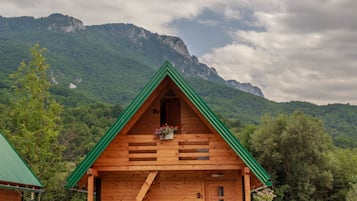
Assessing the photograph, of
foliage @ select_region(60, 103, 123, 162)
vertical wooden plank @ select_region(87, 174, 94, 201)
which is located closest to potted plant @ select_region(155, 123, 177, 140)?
vertical wooden plank @ select_region(87, 174, 94, 201)

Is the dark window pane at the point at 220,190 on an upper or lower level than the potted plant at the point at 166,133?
lower

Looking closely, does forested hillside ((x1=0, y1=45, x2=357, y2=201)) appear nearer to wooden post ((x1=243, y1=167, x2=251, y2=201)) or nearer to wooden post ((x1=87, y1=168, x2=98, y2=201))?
wooden post ((x1=243, y1=167, x2=251, y2=201))

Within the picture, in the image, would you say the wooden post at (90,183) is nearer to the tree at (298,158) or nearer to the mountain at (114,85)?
the tree at (298,158)

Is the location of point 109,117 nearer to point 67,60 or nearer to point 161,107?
point 161,107

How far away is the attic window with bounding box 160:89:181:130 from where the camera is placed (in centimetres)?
1819

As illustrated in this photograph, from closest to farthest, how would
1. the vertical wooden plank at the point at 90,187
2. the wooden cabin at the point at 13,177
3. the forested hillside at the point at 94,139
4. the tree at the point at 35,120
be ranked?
the vertical wooden plank at the point at 90,187 → the wooden cabin at the point at 13,177 → the tree at the point at 35,120 → the forested hillside at the point at 94,139

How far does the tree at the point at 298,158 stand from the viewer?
48875 mm

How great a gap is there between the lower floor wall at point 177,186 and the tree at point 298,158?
3265 centimetres

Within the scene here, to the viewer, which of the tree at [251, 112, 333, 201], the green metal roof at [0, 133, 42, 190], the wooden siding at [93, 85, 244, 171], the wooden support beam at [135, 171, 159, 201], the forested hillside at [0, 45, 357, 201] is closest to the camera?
the wooden support beam at [135, 171, 159, 201]

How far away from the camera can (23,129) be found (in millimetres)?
31391

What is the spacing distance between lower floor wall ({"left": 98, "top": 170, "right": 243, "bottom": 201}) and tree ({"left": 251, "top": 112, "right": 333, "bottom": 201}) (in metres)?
32.7

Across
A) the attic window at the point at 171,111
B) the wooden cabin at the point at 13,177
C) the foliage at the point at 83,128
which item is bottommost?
A: the wooden cabin at the point at 13,177

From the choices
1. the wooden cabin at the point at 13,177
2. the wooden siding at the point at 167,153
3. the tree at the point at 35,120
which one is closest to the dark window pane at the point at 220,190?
the wooden siding at the point at 167,153

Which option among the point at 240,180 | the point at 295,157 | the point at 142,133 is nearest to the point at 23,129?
the point at 142,133
